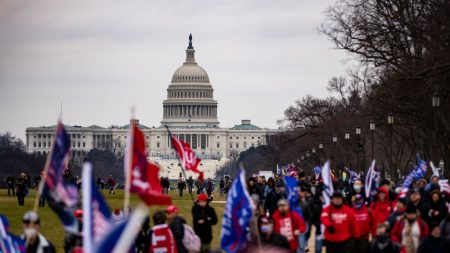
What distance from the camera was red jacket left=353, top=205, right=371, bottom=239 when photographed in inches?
877

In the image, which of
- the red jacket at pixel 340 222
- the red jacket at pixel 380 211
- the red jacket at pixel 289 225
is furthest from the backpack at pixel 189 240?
the red jacket at pixel 380 211

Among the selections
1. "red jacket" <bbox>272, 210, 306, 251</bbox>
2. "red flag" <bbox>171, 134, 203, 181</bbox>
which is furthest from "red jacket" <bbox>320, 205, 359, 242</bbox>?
"red flag" <bbox>171, 134, 203, 181</bbox>

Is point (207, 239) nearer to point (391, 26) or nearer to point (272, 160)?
point (391, 26)

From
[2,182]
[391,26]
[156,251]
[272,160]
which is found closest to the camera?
[156,251]

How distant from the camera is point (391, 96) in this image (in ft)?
186

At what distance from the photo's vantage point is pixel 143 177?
13094 mm

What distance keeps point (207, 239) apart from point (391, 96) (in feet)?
109

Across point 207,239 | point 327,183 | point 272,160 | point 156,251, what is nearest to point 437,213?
point 327,183

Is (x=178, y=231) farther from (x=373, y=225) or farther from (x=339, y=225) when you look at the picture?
(x=373, y=225)

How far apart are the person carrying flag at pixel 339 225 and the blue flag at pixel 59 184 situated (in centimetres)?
803

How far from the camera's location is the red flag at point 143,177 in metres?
12.6

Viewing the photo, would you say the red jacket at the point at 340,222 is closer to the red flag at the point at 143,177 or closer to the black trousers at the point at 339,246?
the black trousers at the point at 339,246

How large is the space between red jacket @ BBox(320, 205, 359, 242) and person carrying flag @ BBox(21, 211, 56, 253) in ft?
20.0

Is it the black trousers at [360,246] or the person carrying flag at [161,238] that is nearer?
the person carrying flag at [161,238]
